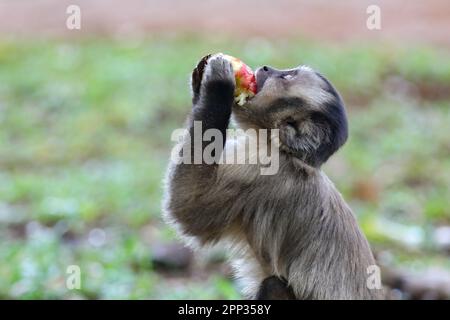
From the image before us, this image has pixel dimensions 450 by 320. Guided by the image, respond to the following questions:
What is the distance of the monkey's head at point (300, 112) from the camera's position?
4.90 metres

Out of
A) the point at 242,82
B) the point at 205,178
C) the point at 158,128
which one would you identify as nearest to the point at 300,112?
the point at 242,82

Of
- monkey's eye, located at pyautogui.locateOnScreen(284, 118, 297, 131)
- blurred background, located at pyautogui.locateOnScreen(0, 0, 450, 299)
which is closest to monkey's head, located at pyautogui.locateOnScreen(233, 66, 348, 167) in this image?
monkey's eye, located at pyautogui.locateOnScreen(284, 118, 297, 131)

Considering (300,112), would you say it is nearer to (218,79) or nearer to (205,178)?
(218,79)

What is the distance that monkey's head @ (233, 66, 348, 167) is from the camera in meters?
4.90

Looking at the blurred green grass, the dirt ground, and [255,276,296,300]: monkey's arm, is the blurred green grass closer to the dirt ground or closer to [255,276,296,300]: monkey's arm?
the dirt ground

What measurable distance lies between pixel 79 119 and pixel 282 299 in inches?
283

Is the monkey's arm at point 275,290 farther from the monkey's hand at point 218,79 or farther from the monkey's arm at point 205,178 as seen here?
the monkey's hand at point 218,79

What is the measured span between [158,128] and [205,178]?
6.88 metres

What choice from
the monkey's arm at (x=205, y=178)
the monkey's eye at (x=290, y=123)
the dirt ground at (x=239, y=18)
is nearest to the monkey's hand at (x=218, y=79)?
the monkey's arm at (x=205, y=178)

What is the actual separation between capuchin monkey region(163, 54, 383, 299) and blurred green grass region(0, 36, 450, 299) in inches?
56.9

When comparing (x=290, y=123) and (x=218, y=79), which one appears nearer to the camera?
(x=218, y=79)

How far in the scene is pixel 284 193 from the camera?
194 inches

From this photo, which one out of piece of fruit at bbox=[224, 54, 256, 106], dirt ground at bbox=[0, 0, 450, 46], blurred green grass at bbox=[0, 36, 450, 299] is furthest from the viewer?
dirt ground at bbox=[0, 0, 450, 46]
